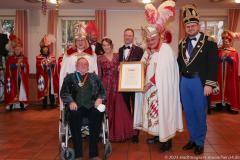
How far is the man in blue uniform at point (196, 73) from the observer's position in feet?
11.4

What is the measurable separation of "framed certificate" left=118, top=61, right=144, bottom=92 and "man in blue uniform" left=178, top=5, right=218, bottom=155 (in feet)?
1.61

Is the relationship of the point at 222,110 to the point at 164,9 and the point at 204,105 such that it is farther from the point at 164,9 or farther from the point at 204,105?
the point at 164,9

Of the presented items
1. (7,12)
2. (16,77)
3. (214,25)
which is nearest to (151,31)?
(16,77)

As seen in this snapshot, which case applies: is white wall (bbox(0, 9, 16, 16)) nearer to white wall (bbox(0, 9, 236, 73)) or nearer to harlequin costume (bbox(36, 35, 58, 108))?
white wall (bbox(0, 9, 236, 73))

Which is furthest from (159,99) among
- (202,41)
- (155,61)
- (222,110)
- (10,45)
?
(10,45)

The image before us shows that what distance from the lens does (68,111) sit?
329 cm

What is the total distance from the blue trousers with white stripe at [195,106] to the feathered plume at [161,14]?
0.70 metres

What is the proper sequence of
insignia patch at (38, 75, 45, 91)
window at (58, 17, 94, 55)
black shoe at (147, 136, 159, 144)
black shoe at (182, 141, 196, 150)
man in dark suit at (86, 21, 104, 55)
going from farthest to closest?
window at (58, 17, 94, 55), insignia patch at (38, 75, 45, 91), man in dark suit at (86, 21, 104, 55), black shoe at (147, 136, 159, 144), black shoe at (182, 141, 196, 150)

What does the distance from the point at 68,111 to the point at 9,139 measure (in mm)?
1577

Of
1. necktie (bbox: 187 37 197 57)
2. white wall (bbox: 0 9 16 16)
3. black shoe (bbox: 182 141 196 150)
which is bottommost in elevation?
black shoe (bbox: 182 141 196 150)

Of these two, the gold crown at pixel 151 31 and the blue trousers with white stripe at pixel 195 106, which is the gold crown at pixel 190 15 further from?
the blue trousers with white stripe at pixel 195 106

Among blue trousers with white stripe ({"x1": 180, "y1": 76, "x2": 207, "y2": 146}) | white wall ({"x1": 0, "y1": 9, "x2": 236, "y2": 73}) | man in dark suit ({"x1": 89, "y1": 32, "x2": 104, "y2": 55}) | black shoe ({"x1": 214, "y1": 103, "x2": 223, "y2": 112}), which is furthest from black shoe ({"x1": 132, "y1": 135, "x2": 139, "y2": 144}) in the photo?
white wall ({"x1": 0, "y1": 9, "x2": 236, "y2": 73})

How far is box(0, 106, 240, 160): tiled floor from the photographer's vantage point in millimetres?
3604

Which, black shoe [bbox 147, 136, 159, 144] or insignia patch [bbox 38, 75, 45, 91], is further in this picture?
insignia patch [bbox 38, 75, 45, 91]
